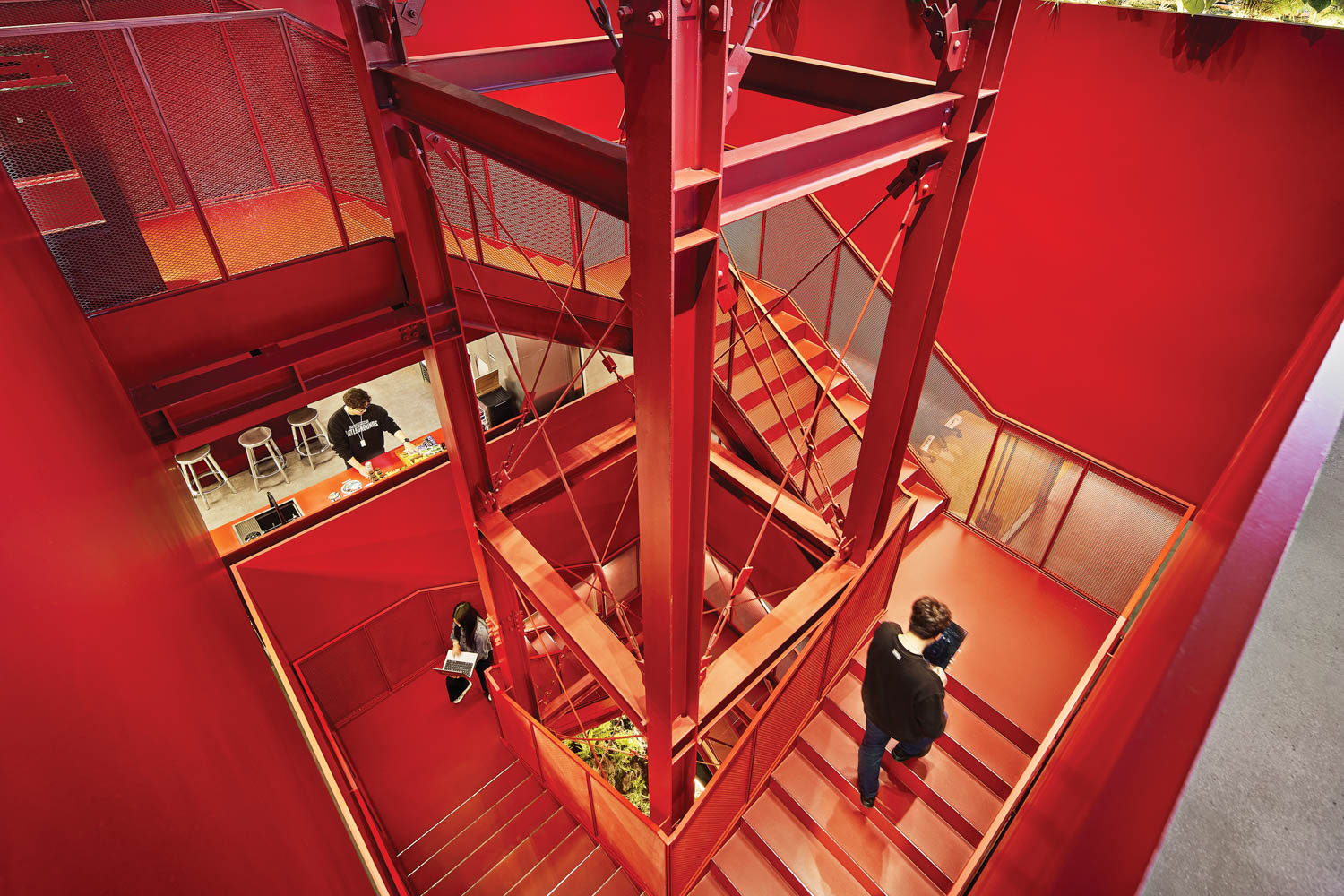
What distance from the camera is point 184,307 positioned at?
13.6ft

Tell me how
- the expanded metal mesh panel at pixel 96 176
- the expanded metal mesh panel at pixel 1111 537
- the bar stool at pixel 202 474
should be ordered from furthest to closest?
the bar stool at pixel 202 474
the expanded metal mesh panel at pixel 1111 537
the expanded metal mesh panel at pixel 96 176

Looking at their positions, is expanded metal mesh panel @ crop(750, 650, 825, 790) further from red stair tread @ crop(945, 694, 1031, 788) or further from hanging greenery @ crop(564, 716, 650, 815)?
hanging greenery @ crop(564, 716, 650, 815)

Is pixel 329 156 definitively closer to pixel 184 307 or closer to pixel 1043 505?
pixel 184 307

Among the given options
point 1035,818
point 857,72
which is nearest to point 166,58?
point 857,72

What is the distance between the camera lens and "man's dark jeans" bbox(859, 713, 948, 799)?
4.77 meters

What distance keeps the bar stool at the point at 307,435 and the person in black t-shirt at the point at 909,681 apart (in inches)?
274

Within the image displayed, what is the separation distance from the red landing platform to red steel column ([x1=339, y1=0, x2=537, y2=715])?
3.58 m

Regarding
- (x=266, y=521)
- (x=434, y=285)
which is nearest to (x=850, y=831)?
(x=434, y=285)

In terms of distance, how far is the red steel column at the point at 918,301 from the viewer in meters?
3.14

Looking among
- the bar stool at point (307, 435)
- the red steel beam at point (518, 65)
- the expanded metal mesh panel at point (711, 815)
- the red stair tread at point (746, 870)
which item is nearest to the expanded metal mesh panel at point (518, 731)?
the expanded metal mesh panel at point (711, 815)

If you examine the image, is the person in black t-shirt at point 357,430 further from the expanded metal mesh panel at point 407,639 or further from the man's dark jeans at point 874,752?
the man's dark jeans at point 874,752

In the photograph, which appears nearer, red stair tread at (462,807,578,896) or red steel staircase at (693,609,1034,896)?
red steel staircase at (693,609,1034,896)

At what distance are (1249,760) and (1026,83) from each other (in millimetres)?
6449

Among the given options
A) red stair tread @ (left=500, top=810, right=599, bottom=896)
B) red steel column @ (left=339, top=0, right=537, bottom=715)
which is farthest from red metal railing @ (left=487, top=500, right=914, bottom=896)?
red steel column @ (left=339, top=0, right=537, bottom=715)
